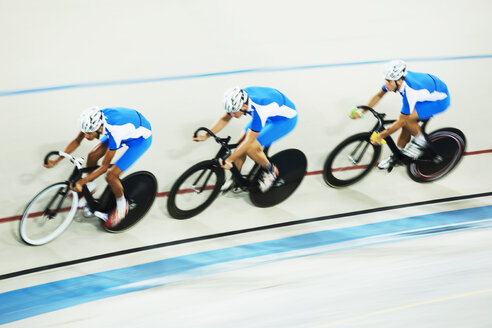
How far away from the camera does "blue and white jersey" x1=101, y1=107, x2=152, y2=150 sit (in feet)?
12.9

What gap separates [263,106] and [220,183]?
799mm

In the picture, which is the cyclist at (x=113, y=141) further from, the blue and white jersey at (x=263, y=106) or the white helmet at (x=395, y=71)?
the white helmet at (x=395, y=71)

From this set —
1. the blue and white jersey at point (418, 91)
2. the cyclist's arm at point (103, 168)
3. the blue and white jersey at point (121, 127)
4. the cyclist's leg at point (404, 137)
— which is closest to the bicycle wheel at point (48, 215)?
the cyclist's arm at point (103, 168)

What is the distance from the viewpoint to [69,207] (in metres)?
4.33

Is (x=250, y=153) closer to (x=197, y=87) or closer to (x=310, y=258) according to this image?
(x=310, y=258)

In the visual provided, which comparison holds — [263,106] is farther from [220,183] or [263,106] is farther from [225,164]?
[220,183]

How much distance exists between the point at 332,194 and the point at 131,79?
259 cm

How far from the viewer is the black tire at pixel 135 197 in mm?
4262

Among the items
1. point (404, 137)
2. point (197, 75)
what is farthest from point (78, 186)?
point (404, 137)

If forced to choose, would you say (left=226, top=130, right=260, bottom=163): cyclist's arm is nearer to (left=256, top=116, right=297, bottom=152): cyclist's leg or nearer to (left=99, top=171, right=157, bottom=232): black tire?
(left=256, top=116, right=297, bottom=152): cyclist's leg

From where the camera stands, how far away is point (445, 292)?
397 cm

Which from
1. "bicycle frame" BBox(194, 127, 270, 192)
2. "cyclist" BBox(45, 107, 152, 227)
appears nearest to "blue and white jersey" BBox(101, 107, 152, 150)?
"cyclist" BBox(45, 107, 152, 227)

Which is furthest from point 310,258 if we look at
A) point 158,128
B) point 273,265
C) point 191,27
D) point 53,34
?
point 53,34

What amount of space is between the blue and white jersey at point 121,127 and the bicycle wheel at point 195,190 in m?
0.53
